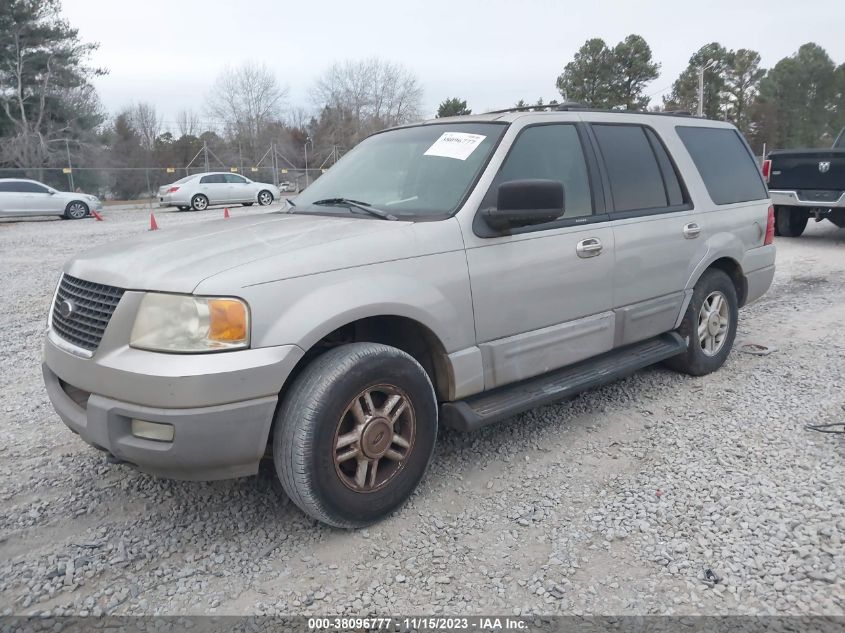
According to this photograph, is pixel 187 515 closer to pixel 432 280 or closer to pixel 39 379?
pixel 432 280

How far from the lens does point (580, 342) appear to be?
149 inches

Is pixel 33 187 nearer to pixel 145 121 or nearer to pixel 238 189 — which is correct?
pixel 238 189

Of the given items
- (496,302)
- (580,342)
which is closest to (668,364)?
(580,342)

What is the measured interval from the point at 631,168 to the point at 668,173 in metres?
0.44

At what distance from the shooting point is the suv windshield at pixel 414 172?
3.43 m

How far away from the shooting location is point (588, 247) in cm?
374

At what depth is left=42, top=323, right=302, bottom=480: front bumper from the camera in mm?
2461

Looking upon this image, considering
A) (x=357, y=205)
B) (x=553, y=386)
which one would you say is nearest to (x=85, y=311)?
(x=357, y=205)

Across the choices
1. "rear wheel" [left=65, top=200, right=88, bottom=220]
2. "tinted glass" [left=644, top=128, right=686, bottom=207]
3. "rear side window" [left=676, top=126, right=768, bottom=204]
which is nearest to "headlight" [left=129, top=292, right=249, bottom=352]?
"tinted glass" [left=644, top=128, right=686, bottom=207]

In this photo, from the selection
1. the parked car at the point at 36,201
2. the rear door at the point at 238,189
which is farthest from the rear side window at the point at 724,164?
the rear door at the point at 238,189

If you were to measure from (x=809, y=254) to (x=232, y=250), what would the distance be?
1061 cm

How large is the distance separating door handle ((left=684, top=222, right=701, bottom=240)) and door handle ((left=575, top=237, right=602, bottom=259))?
39.8 inches

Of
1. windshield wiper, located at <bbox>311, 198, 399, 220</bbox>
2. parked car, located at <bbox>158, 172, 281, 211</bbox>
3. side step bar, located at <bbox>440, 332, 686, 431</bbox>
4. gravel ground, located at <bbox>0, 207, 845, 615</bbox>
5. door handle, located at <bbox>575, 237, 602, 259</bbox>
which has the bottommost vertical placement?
gravel ground, located at <bbox>0, 207, 845, 615</bbox>

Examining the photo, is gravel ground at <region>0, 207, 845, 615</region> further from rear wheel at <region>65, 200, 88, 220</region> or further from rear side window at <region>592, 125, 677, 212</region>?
rear wheel at <region>65, 200, 88, 220</region>
